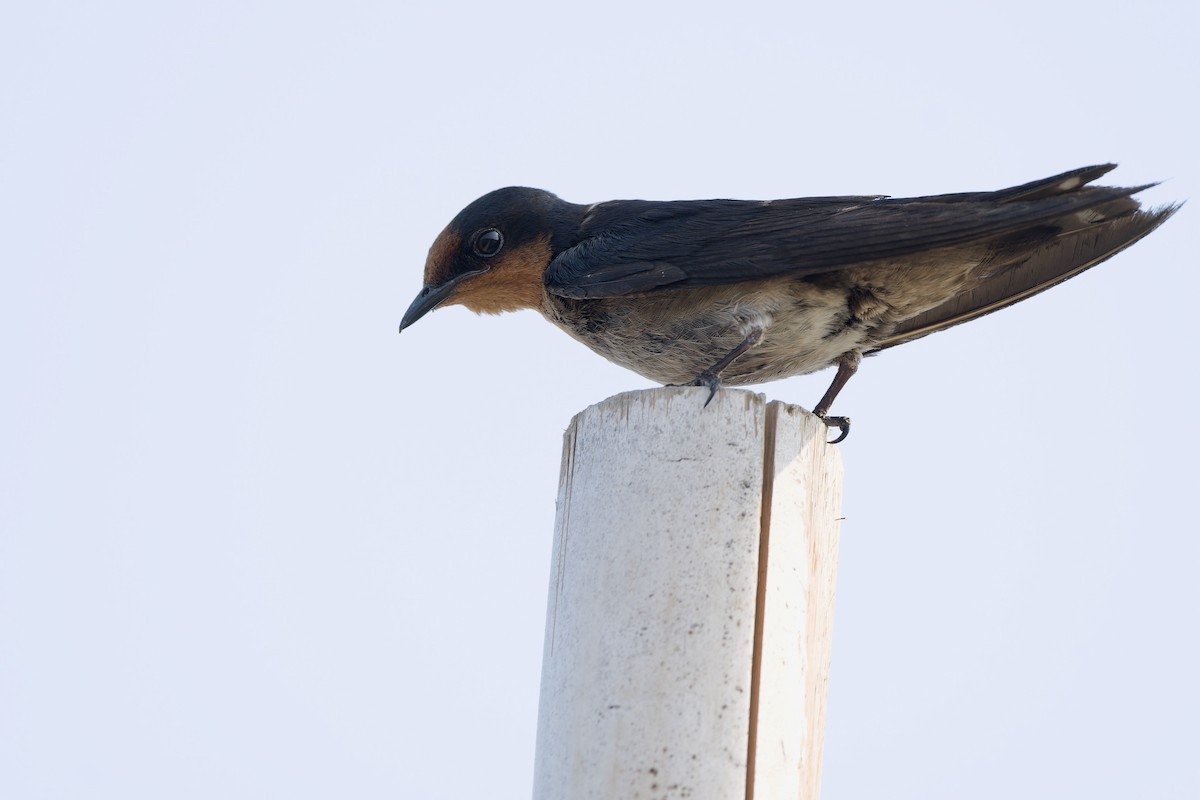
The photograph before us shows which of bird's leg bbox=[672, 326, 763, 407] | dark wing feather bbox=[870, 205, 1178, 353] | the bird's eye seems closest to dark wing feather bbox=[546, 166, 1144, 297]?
dark wing feather bbox=[870, 205, 1178, 353]

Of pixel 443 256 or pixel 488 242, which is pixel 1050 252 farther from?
pixel 443 256

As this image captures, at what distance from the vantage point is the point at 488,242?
648cm

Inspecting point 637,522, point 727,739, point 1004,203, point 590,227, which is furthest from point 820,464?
point 590,227

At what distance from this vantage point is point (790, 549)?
3514 mm

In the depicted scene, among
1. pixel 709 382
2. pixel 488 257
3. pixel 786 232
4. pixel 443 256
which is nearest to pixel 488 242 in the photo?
pixel 488 257

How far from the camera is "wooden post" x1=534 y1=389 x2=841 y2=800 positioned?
326 cm

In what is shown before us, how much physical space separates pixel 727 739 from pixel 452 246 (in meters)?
3.69

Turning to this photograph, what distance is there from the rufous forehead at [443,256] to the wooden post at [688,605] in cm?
288

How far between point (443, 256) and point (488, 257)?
0.69 feet

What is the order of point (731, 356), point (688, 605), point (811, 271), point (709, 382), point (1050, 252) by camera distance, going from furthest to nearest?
point (1050, 252) < point (811, 271) < point (731, 356) < point (709, 382) < point (688, 605)

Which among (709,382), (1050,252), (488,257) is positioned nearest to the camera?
(709,382)

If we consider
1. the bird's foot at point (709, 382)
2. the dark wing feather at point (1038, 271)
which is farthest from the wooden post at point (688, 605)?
the dark wing feather at point (1038, 271)

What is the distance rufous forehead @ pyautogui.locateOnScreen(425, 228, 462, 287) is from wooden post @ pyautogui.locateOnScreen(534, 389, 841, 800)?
114 inches

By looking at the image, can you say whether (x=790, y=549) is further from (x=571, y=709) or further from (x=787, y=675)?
(x=571, y=709)
